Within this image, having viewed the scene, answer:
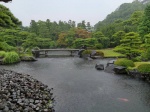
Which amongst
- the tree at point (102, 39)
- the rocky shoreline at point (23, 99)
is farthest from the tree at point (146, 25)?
the rocky shoreline at point (23, 99)

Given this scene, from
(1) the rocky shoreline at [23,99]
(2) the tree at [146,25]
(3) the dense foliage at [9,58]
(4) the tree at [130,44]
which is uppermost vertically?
(2) the tree at [146,25]

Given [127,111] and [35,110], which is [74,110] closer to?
[35,110]

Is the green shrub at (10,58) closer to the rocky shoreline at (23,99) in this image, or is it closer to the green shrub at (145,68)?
the rocky shoreline at (23,99)

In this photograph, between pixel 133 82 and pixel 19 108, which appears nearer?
pixel 19 108

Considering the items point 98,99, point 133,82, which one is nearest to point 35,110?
point 98,99

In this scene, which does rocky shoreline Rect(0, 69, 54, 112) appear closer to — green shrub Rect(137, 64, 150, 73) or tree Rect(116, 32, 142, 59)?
green shrub Rect(137, 64, 150, 73)

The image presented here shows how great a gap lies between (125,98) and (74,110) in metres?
5.01

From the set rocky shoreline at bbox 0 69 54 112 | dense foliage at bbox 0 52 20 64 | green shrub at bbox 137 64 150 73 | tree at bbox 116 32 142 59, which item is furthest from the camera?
dense foliage at bbox 0 52 20 64

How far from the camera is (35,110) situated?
13.9 meters

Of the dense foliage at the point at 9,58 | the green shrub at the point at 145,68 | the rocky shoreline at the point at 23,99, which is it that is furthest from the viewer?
the dense foliage at the point at 9,58

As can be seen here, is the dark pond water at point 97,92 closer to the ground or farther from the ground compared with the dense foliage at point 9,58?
closer to the ground

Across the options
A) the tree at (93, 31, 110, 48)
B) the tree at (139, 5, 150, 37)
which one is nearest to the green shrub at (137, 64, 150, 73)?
the tree at (139, 5, 150, 37)

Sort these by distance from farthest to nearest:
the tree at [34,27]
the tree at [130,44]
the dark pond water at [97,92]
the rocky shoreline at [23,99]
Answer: the tree at [34,27] < the tree at [130,44] < the dark pond water at [97,92] < the rocky shoreline at [23,99]

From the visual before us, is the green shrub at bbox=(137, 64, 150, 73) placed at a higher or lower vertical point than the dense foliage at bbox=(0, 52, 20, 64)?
lower
